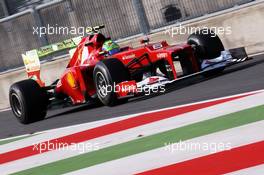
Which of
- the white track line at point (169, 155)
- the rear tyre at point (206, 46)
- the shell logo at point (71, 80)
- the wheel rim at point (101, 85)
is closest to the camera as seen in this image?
the white track line at point (169, 155)

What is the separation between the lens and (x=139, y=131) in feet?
28.8

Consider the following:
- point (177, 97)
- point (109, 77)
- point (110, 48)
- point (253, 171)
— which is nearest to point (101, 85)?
point (109, 77)

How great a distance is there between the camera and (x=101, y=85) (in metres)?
11.7

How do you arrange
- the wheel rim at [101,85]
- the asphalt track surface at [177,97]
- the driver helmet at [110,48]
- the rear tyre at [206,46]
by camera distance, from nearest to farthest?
the asphalt track surface at [177,97] < the wheel rim at [101,85] < the rear tyre at [206,46] < the driver helmet at [110,48]

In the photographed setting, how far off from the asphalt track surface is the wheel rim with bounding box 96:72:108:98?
0.91ft

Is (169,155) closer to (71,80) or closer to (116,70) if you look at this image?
(116,70)

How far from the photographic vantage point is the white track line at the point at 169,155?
21.8ft

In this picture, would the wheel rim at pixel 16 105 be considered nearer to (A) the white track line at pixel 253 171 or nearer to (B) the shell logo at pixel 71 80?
(B) the shell logo at pixel 71 80

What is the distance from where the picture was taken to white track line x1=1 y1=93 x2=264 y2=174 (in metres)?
8.39

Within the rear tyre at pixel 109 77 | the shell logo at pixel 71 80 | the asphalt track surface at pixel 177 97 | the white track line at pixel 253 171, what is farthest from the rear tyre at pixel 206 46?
the white track line at pixel 253 171

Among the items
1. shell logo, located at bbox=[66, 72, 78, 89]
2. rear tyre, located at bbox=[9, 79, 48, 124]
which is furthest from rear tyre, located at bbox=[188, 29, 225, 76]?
rear tyre, located at bbox=[9, 79, 48, 124]

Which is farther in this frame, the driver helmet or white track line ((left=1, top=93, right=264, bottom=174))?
the driver helmet

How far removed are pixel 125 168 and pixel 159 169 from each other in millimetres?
526

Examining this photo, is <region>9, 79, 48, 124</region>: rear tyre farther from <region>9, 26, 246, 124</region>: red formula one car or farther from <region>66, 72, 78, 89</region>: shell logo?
<region>66, 72, 78, 89</region>: shell logo
